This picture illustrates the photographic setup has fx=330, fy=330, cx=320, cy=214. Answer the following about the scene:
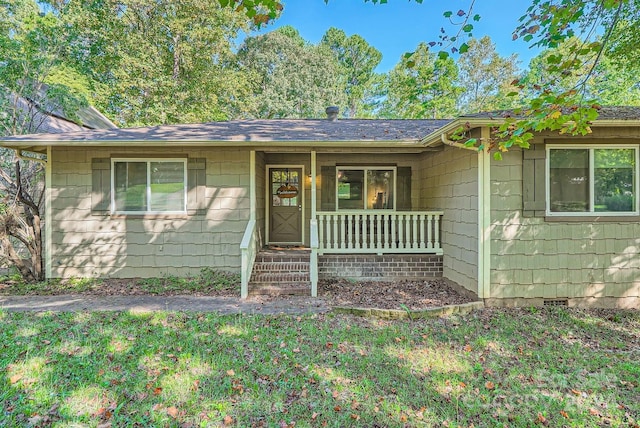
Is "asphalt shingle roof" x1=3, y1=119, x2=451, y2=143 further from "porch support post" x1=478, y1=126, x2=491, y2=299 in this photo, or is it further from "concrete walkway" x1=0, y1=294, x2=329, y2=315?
"concrete walkway" x1=0, y1=294, x2=329, y2=315

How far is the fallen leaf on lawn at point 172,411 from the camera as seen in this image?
2.53 metres

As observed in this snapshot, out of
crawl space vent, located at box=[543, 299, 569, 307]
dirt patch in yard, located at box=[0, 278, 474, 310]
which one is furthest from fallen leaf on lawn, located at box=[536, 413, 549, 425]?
crawl space vent, located at box=[543, 299, 569, 307]

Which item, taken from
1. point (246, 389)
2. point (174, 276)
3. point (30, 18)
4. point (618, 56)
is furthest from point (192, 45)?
point (246, 389)

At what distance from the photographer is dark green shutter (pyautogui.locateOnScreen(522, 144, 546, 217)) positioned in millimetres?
5035

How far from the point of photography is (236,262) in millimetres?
6559

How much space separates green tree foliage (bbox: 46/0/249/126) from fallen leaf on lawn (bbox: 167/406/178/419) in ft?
48.5

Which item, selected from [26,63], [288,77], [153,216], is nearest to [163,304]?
[153,216]

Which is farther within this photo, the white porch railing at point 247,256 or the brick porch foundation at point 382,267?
the brick porch foundation at point 382,267

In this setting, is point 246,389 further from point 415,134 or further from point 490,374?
point 415,134

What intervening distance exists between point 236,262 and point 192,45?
13789 millimetres

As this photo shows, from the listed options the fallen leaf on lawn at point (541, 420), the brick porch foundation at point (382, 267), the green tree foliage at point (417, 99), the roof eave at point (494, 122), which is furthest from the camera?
the green tree foliage at point (417, 99)

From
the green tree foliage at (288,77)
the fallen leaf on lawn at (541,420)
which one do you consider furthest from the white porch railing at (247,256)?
the green tree foliage at (288,77)

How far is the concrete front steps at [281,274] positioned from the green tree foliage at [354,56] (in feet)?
71.6

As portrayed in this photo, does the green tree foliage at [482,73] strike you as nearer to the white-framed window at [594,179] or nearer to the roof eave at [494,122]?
the white-framed window at [594,179]
